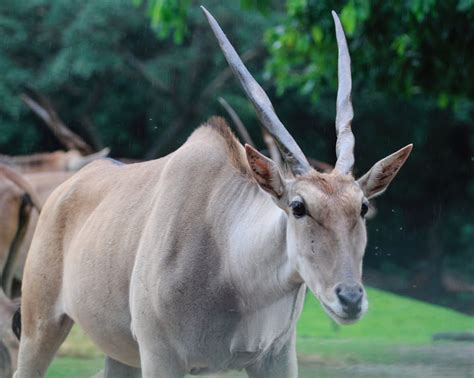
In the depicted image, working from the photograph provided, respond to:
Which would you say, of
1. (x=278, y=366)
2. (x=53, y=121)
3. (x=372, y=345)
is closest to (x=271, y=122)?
(x=278, y=366)

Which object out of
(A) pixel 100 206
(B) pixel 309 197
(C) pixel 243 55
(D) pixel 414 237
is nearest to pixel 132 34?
(C) pixel 243 55

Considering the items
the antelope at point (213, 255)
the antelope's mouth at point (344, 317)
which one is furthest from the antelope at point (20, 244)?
the antelope's mouth at point (344, 317)

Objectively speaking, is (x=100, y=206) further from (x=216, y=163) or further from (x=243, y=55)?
(x=243, y=55)

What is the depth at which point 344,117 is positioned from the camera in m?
3.67

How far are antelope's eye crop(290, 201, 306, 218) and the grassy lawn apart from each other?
3350mm

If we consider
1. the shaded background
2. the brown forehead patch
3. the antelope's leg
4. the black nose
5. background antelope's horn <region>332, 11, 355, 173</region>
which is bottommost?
the shaded background

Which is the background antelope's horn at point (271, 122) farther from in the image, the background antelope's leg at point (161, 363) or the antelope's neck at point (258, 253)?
the background antelope's leg at point (161, 363)

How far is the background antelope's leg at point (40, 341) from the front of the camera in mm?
4301

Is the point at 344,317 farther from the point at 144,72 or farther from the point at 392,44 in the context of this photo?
the point at 144,72

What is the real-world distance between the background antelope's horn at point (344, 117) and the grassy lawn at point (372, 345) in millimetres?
2969

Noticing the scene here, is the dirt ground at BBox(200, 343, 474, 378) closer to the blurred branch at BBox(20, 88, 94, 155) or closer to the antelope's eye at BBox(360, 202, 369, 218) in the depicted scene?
the antelope's eye at BBox(360, 202, 369, 218)

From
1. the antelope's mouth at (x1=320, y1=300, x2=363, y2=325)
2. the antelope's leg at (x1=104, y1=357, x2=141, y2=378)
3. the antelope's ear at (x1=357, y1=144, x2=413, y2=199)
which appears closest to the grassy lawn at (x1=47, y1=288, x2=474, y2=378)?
the antelope's leg at (x1=104, y1=357, x2=141, y2=378)

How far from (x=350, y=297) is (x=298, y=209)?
0.99ft

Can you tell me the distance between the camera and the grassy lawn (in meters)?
7.18
